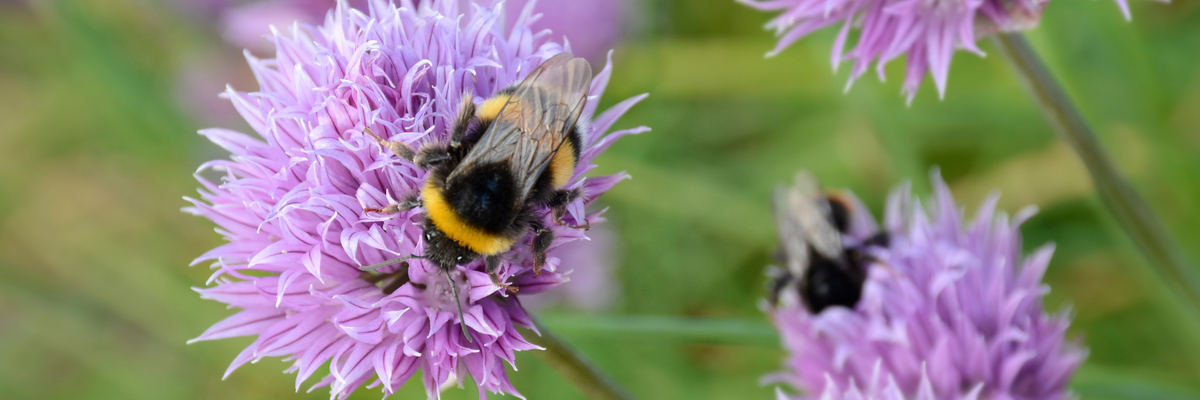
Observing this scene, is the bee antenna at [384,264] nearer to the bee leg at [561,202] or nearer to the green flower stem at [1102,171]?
the bee leg at [561,202]

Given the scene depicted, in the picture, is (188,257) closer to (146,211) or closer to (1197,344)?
(146,211)

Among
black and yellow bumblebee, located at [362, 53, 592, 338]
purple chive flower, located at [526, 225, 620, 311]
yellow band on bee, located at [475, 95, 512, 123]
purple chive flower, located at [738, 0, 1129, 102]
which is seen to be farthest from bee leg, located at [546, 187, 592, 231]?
purple chive flower, located at [526, 225, 620, 311]

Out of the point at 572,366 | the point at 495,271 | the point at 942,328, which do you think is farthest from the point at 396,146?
the point at 942,328

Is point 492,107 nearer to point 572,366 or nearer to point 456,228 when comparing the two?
point 456,228

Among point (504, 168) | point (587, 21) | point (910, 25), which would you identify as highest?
point (587, 21)

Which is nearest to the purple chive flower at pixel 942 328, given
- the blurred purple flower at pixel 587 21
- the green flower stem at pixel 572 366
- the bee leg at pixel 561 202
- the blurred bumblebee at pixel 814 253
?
the blurred bumblebee at pixel 814 253

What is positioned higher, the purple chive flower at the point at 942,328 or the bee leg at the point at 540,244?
the bee leg at the point at 540,244

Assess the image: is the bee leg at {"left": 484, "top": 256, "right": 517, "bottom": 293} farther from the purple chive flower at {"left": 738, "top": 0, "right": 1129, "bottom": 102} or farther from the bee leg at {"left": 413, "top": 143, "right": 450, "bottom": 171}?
the purple chive flower at {"left": 738, "top": 0, "right": 1129, "bottom": 102}

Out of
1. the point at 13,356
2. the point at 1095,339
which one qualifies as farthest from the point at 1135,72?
the point at 13,356
